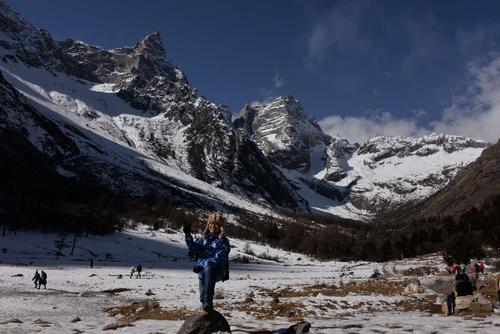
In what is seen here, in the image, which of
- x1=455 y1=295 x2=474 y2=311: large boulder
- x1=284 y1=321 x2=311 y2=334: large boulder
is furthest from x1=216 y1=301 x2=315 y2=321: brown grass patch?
x1=455 y1=295 x2=474 y2=311: large boulder

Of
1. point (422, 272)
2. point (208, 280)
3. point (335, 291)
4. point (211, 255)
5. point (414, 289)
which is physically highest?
point (211, 255)

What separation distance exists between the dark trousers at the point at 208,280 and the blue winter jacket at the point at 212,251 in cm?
11

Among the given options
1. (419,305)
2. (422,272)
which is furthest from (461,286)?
(422,272)

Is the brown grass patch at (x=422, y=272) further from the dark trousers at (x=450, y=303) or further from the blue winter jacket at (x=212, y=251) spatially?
the blue winter jacket at (x=212, y=251)

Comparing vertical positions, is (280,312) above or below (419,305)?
below

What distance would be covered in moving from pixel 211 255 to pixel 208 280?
0.79 metres

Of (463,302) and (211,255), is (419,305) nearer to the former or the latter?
(463,302)

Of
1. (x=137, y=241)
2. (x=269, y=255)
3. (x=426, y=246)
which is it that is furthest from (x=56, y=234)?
(x=426, y=246)

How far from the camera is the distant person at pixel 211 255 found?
15.1 m

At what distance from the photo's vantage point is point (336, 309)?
26484mm

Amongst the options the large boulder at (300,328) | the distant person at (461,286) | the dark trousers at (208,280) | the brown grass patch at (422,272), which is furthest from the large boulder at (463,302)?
the brown grass patch at (422,272)

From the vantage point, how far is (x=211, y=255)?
1520 cm

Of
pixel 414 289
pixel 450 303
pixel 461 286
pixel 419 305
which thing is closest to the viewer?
pixel 450 303

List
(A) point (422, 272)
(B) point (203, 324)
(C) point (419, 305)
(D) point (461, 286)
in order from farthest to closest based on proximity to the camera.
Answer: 1. (A) point (422, 272)
2. (C) point (419, 305)
3. (D) point (461, 286)
4. (B) point (203, 324)
